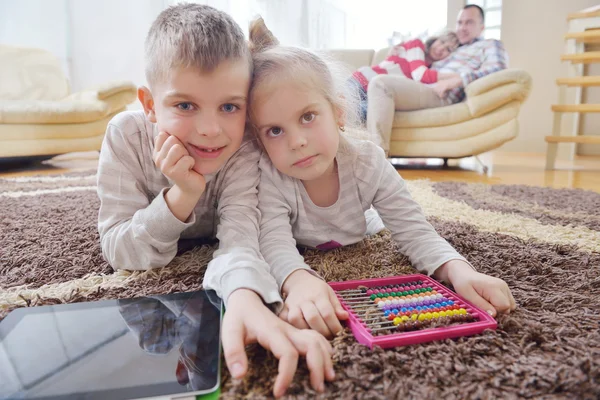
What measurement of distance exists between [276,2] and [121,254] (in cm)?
305

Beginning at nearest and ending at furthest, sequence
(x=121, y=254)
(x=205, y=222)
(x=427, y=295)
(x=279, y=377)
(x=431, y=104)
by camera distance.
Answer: (x=279, y=377)
(x=427, y=295)
(x=121, y=254)
(x=205, y=222)
(x=431, y=104)

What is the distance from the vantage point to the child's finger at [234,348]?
464 millimetres

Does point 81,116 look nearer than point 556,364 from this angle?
No

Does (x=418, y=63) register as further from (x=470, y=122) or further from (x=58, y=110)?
(x=58, y=110)

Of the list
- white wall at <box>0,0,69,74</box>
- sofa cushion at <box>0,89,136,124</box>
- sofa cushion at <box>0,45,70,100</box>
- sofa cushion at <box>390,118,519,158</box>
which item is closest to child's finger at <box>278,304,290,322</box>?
sofa cushion at <box>390,118,519,158</box>

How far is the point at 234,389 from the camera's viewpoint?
0.45m

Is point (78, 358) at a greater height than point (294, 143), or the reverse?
point (294, 143)

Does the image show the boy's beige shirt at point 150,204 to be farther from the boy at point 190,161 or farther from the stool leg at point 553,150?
the stool leg at point 553,150

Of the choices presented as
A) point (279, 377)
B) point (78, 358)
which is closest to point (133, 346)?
point (78, 358)

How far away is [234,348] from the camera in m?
0.48

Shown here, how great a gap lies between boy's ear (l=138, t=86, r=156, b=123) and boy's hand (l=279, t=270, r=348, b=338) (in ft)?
1.21

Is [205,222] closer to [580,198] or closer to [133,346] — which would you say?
[133,346]

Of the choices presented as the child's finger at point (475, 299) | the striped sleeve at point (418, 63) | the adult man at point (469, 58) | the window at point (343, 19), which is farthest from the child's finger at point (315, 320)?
the window at point (343, 19)

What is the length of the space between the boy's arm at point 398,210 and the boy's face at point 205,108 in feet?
0.89
